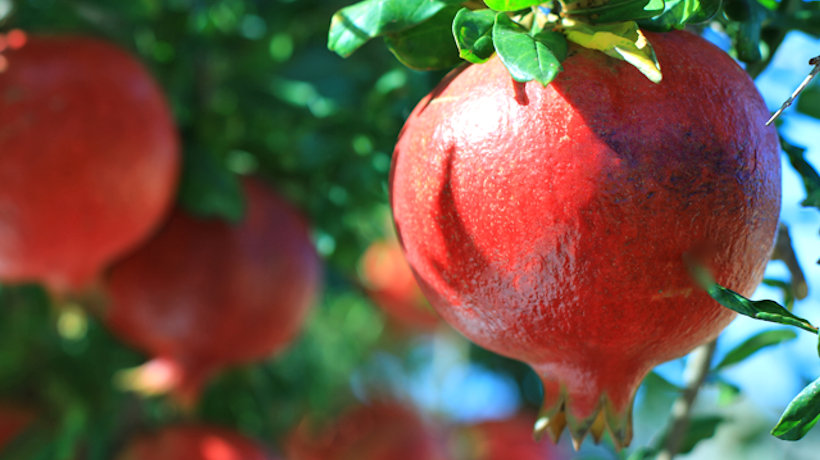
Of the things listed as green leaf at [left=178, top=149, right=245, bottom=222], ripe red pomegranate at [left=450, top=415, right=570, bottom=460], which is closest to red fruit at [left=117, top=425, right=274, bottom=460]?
green leaf at [left=178, top=149, right=245, bottom=222]

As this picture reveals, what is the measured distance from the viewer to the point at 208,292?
3.76 feet

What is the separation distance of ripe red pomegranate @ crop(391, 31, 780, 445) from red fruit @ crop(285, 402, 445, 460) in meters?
1.18

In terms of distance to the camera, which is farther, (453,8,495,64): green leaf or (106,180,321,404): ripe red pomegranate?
(106,180,321,404): ripe red pomegranate

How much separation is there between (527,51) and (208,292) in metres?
0.78

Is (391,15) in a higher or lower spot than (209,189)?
higher

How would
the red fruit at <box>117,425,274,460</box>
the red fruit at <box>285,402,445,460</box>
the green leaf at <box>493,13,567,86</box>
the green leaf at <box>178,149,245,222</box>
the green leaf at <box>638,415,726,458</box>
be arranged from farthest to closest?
the red fruit at <box>285,402,445,460</box>, the red fruit at <box>117,425,274,460</box>, the green leaf at <box>178,149,245,222</box>, the green leaf at <box>638,415,726,458</box>, the green leaf at <box>493,13,567,86</box>

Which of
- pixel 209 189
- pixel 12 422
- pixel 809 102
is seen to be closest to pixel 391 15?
pixel 809 102

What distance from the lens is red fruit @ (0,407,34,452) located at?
4.41 feet

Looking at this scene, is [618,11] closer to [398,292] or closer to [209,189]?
[209,189]

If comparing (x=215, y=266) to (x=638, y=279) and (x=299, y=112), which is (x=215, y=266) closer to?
(x=299, y=112)

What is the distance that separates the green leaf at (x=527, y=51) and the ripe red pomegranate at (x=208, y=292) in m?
0.75

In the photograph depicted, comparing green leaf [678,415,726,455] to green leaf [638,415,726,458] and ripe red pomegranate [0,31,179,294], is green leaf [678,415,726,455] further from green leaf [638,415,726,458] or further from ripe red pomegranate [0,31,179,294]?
ripe red pomegranate [0,31,179,294]

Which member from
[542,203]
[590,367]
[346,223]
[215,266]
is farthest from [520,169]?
[346,223]

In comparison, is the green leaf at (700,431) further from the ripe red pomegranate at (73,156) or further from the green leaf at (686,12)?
the ripe red pomegranate at (73,156)
